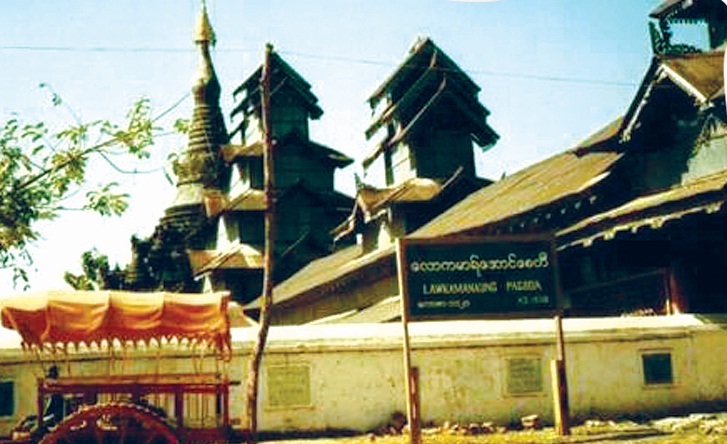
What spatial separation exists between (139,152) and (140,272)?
48598mm

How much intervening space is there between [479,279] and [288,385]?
19.6 feet

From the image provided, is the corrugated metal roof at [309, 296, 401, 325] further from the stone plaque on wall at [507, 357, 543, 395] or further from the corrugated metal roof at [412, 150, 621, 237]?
the stone plaque on wall at [507, 357, 543, 395]

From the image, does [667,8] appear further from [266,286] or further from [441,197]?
[441,197]

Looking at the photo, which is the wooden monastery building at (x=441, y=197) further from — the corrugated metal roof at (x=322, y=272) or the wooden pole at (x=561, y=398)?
the wooden pole at (x=561, y=398)

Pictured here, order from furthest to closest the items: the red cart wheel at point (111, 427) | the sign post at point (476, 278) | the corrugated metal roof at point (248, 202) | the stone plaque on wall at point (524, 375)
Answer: the corrugated metal roof at point (248, 202)
the stone plaque on wall at point (524, 375)
the sign post at point (476, 278)
the red cart wheel at point (111, 427)

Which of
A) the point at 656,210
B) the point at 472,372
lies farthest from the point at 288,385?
the point at 656,210

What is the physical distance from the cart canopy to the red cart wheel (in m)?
1.12

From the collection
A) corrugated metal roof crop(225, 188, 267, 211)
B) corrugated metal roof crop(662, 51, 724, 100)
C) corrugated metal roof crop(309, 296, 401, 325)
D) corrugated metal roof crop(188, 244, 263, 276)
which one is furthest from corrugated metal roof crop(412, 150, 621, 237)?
corrugated metal roof crop(225, 188, 267, 211)

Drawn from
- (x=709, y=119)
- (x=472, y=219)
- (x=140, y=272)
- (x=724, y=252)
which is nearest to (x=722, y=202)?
(x=724, y=252)

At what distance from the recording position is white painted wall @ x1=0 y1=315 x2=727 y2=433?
18.7 meters

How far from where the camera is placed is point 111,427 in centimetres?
1157

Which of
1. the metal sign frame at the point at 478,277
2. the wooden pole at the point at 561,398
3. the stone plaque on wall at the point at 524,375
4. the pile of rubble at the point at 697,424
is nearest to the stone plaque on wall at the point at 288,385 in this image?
the stone plaque on wall at the point at 524,375

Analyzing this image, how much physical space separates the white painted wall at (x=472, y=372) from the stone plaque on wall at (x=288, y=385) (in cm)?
2

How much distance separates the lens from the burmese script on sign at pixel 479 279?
14773 mm
